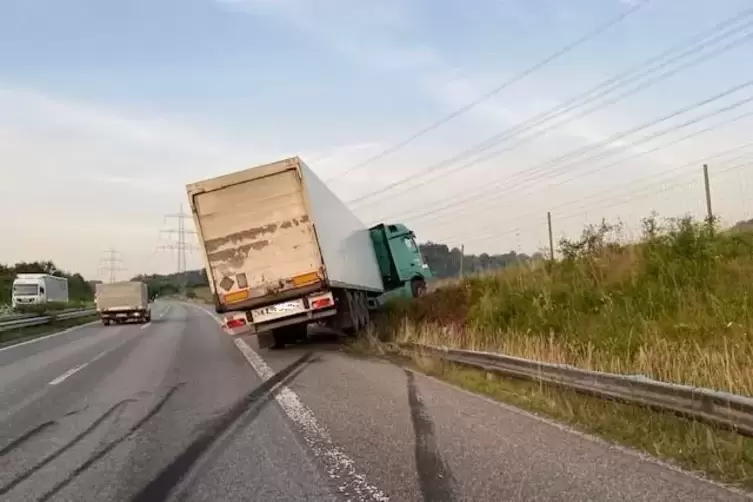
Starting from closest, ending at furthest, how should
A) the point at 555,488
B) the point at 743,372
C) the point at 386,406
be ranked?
the point at 555,488 → the point at 743,372 → the point at 386,406

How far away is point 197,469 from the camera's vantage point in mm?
6594

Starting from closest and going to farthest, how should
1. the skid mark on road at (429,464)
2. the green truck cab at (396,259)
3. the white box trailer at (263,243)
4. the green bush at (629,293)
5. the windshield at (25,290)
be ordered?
the skid mark on road at (429,464) → the green bush at (629,293) → the white box trailer at (263,243) → the green truck cab at (396,259) → the windshield at (25,290)

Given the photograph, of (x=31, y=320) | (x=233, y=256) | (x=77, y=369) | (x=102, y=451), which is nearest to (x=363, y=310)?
(x=233, y=256)

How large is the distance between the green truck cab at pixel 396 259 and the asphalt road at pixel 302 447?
1503cm

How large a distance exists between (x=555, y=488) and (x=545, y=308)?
9.75m

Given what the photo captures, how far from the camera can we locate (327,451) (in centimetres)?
700

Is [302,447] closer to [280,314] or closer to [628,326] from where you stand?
[628,326]

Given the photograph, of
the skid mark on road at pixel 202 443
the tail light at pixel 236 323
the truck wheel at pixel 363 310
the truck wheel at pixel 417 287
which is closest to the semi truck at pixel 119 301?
the truck wheel at pixel 417 287

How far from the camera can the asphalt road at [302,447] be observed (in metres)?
5.73

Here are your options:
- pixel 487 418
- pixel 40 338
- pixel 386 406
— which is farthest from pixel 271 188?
pixel 40 338

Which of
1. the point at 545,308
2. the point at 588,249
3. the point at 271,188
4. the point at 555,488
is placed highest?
the point at 271,188

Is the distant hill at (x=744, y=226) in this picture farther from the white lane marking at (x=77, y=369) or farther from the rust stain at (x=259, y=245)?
the white lane marking at (x=77, y=369)

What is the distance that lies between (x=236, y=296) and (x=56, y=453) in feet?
30.2

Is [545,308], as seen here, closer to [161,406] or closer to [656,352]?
[656,352]
